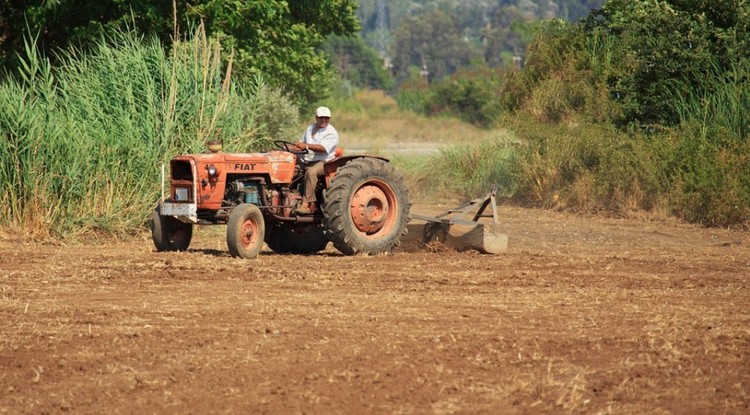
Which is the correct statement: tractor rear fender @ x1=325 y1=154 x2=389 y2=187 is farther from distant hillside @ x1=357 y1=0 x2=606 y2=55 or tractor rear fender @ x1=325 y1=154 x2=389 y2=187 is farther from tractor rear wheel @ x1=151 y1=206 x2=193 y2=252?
distant hillside @ x1=357 y1=0 x2=606 y2=55

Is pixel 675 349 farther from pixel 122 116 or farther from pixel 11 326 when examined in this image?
pixel 122 116

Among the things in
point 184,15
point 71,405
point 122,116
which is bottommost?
point 71,405

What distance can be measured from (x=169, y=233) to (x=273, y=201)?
1146 mm

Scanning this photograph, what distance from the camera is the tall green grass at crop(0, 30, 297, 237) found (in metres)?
14.8

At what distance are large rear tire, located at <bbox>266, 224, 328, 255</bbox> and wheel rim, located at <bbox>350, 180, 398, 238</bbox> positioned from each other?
740 mm

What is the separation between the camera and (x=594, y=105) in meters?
21.7

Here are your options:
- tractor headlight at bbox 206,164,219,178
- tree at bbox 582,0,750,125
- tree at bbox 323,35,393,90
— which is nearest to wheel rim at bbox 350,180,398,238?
tractor headlight at bbox 206,164,219,178

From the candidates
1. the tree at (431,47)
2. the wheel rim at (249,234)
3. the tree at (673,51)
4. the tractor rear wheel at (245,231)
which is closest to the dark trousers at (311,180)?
the tractor rear wheel at (245,231)

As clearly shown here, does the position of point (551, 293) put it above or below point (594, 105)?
below

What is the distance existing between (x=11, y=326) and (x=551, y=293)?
4303 mm

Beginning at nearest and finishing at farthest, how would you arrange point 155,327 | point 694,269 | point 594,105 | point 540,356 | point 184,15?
point 540,356 < point 155,327 < point 694,269 < point 184,15 < point 594,105

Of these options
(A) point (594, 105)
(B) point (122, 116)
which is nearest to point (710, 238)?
(A) point (594, 105)

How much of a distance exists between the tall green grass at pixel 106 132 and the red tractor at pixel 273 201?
1.98m

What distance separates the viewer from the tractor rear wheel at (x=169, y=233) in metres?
Answer: 13.4
